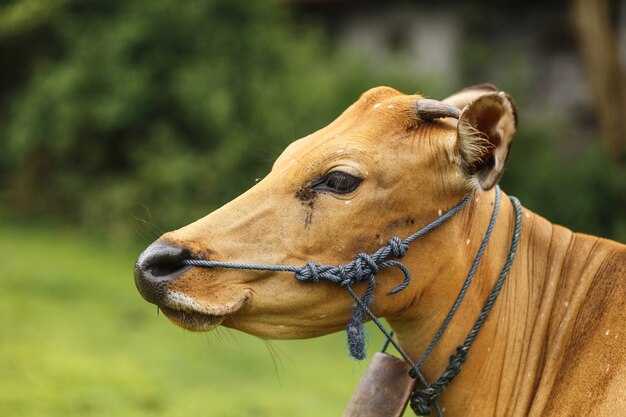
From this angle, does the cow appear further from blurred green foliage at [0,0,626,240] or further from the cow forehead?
blurred green foliage at [0,0,626,240]

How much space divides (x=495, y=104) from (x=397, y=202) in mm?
498

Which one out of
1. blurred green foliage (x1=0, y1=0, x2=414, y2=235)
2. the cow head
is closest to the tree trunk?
blurred green foliage (x1=0, y1=0, x2=414, y2=235)

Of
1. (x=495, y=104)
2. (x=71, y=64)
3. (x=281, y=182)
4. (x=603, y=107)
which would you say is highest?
(x=495, y=104)

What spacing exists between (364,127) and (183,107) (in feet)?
36.1

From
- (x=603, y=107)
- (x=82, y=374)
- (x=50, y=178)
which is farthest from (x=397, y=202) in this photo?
(x=50, y=178)

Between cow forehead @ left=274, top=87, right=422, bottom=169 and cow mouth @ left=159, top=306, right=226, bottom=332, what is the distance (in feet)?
2.19

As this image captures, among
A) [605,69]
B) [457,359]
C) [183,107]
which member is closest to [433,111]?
[457,359]

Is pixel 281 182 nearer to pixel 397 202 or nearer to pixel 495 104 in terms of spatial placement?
pixel 397 202

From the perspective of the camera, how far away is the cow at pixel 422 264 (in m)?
Result: 3.02

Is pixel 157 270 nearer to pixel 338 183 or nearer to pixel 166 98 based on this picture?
pixel 338 183

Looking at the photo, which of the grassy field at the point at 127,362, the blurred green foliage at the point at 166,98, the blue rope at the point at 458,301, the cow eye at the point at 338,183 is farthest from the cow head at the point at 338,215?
the blurred green foliage at the point at 166,98

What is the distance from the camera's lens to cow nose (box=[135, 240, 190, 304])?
2.92m

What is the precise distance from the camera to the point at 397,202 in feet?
10.3

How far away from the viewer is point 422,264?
10.4 ft
